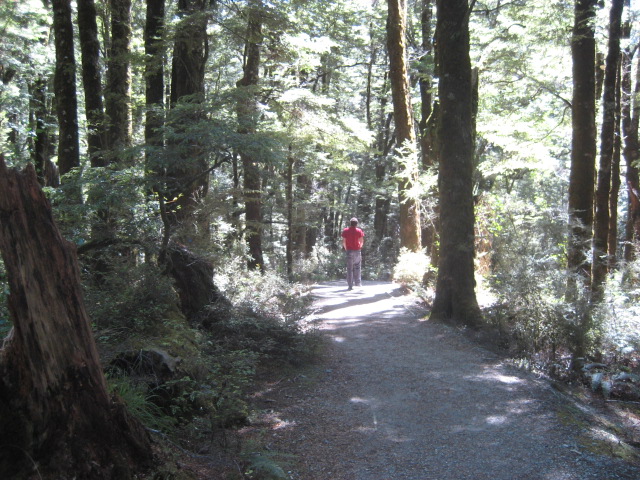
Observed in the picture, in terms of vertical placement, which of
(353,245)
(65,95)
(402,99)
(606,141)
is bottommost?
(353,245)

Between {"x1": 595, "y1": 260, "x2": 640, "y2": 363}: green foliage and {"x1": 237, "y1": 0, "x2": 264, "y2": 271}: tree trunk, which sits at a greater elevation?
{"x1": 237, "y1": 0, "x2": 264, "y2": 271}: tree trunk

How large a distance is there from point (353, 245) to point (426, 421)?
9.41 metres

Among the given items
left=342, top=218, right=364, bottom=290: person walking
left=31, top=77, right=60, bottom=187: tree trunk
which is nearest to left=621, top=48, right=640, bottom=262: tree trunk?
left=342, top=218, right=364, bottom=290: person walking

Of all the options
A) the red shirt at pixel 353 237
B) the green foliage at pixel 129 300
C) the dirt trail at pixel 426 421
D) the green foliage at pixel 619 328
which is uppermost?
the red shirt at pixel 353 237

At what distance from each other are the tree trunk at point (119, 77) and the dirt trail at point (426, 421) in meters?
7.77

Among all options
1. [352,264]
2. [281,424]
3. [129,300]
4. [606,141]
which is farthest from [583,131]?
[129,300]

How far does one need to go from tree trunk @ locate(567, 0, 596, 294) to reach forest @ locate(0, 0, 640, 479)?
43mm

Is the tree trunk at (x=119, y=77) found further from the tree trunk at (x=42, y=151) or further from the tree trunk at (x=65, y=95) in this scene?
the tree trunk at (x=42, y=151)

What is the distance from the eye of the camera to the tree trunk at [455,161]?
979 cm

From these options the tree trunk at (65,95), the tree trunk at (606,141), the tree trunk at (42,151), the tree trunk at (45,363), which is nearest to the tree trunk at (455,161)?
the tree trunk at (606,141)

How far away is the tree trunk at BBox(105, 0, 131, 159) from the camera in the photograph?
1194 cm

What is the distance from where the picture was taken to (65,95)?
1052 centimetres

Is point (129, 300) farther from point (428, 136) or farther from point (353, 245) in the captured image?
point (428, 136)

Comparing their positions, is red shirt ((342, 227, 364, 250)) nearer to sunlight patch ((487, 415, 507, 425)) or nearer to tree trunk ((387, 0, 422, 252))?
tree trunk ((387, 0, 422, 252))
